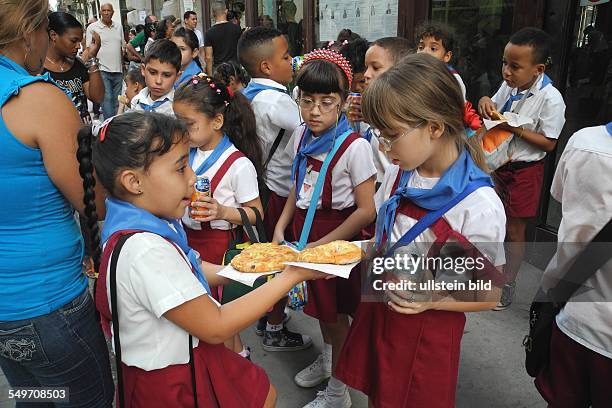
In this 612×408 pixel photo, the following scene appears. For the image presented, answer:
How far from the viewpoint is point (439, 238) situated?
155cm

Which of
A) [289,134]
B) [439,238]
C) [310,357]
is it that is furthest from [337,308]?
[289,134]

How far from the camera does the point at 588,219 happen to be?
58.2 inches

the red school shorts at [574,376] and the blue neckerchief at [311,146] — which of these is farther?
the blue neckerchief at [311,146]

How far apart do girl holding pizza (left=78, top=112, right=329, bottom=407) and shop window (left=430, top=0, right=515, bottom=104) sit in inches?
140

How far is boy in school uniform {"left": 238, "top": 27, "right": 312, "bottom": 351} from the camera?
2936 mm

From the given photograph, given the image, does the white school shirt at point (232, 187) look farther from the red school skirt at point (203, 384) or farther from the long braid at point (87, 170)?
the red school skirt at point (203, 384)

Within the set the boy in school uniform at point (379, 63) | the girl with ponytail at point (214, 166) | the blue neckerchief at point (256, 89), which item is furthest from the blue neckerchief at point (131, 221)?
the blue neckerchief at point (256, 89)

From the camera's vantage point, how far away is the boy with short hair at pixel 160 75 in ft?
12.0

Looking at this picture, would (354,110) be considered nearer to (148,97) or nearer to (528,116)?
(528,116)

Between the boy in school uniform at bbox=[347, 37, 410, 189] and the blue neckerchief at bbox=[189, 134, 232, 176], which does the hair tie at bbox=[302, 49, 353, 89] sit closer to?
the boy in school uniform at bbox=[347, 37, 410, 189]

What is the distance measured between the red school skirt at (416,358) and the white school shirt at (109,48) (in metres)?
8.47

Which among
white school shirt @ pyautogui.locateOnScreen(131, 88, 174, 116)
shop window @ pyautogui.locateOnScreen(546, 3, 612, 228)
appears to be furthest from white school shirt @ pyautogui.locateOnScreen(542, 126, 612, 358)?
white school shirt @ pyautogui.locateOnScreen(131, 88, 174, 116)

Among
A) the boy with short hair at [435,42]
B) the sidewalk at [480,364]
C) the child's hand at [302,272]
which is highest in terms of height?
the boy with short hair at [435,42]

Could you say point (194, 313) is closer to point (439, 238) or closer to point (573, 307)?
point (439, 238)
